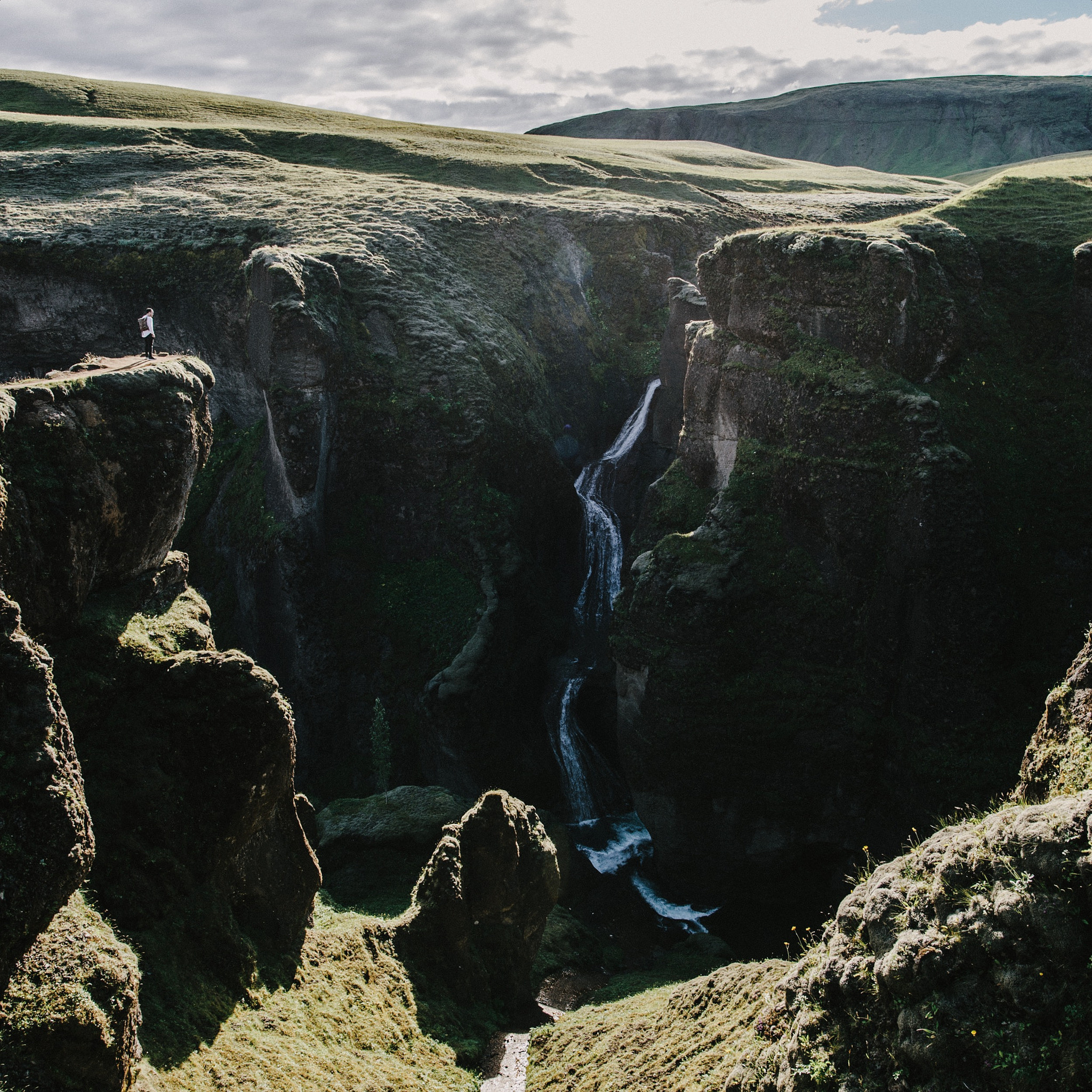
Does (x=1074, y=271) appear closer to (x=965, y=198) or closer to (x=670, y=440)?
(x=965, y=198)

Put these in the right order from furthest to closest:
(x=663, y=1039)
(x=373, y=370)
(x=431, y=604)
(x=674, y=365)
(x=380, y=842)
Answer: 1. (x=674, y=365)
2. (x=373, y=370)
3. (x=431, y=604)
4. (x=380, y=842)
5. (x=663, y=1039)

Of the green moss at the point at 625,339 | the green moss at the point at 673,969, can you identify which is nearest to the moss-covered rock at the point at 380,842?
the green moss at the point at 673,969

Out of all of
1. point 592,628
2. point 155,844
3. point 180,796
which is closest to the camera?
point 155,844

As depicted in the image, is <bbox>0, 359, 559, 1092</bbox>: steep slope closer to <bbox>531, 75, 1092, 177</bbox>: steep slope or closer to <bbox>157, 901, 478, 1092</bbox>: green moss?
<bbox>157, 901, 478, 1092</bbox>: green moss

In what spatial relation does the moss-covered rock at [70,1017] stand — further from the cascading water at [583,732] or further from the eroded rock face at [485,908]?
the cascading water at [583,732]

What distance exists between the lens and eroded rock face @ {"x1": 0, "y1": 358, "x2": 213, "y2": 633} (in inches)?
468

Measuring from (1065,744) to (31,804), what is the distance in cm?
1165

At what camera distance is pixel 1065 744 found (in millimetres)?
10914

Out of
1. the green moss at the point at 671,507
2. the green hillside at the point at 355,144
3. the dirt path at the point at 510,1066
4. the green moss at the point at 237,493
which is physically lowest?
the dirt path at the point at 510,1066

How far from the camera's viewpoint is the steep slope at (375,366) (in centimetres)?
2898

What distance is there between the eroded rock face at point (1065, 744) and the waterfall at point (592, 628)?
1709cm

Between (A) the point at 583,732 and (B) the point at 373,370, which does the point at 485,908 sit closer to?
(A) the point at 583,732

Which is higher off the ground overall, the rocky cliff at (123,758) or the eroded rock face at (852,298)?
the eroded rock face at (852,298)

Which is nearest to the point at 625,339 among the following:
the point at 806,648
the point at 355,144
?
the point at 806,648
